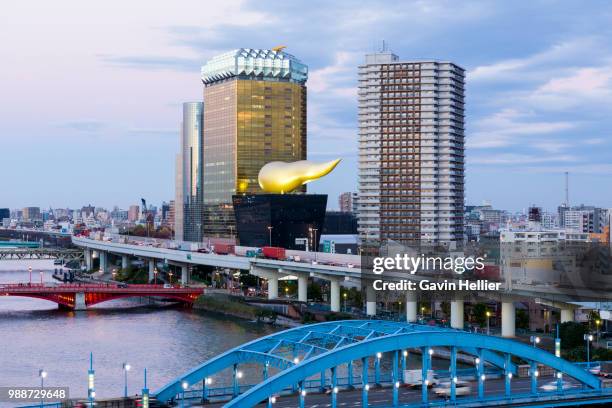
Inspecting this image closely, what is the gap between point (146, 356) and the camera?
43250 mm

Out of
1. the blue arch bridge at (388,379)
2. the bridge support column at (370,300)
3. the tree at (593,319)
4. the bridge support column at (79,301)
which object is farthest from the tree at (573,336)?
the bridge support column at (79,301)

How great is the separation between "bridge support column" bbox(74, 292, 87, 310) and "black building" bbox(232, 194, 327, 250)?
26.3 metres

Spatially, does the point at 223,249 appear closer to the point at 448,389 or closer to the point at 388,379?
the point at 388,379

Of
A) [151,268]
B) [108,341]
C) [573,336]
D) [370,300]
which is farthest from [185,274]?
[573,336]

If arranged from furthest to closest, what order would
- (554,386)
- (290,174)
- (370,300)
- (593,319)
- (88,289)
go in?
1. (290,174)
2. (88,289)
3. (370,300)
4. (593,319)
5. (554,386)

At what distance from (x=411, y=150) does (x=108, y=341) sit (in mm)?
61497

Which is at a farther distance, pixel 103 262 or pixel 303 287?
pixel 103 262

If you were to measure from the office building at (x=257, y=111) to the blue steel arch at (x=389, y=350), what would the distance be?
3443 inches

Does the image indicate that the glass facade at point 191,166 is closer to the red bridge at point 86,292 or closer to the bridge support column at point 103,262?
the bridge support column at point 103,262

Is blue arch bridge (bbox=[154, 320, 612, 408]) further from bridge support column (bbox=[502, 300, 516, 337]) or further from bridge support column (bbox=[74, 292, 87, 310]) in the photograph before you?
bridge support column (bbox=[74, 292, 87, 310])

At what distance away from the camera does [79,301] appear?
65375mm

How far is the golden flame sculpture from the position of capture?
8682cm

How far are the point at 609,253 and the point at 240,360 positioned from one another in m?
60.4

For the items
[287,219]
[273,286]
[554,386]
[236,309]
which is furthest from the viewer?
[287,219]
